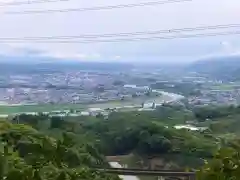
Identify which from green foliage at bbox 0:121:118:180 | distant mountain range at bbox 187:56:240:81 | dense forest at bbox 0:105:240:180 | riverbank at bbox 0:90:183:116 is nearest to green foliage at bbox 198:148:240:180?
dense forest at bbox 0:105:240:180

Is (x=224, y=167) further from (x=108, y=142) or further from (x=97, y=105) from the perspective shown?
(x=97, y=105)

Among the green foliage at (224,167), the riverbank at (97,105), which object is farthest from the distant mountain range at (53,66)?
the green foliage at (224,167)

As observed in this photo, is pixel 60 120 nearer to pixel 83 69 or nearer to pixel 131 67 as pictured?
pixel 83 69

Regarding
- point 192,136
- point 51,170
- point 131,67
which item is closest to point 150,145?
point 192,136

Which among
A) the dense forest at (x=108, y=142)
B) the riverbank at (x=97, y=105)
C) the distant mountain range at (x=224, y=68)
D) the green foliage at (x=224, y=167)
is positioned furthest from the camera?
the distant mountain range at (x=224, y=68)

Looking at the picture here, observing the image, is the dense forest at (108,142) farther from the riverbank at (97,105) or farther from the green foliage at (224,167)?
the riverbank at (97,105)

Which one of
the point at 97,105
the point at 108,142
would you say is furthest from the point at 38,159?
the point at 97,105

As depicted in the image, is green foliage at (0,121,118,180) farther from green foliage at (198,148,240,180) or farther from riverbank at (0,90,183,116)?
riverbank at (0,90,183,116)

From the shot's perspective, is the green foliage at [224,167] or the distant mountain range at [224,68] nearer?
the green foliage at [224,167]
